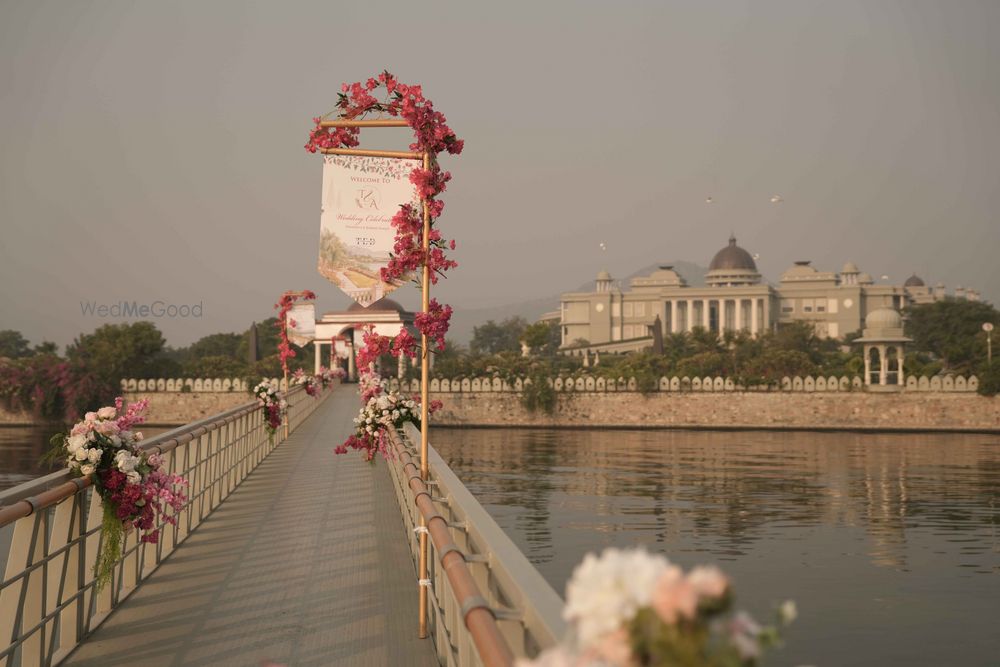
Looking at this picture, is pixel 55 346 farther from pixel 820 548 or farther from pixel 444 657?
pixel 444 657

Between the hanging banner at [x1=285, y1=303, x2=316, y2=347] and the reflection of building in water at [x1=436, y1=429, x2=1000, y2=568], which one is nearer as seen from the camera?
the reflection of building in water at [x1=436, y1=429, x2=1000, y2=568]

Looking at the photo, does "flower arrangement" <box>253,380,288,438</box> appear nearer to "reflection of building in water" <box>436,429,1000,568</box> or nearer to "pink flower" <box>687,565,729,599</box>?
"reflection of building in water" <box>436,429,1000,568</box>

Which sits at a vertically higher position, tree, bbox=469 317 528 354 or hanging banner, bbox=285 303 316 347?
tree, bbox=469 317 528 354

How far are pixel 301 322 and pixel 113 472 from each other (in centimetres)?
2297

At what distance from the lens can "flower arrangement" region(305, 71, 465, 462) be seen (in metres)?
8.16

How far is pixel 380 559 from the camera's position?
8.66 meters

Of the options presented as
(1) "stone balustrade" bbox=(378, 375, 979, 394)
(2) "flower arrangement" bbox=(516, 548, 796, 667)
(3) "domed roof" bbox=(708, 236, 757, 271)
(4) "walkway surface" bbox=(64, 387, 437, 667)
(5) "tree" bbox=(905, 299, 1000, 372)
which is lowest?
(4) "walkway surface" bbox=(64, 387, 437, 667)

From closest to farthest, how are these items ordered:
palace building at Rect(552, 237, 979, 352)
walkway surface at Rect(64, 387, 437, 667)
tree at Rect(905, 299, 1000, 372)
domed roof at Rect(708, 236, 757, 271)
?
walkway surface at Rect(64, 387, 437, 667)
tree at Rect(905, 299, 1000, 372)
palace building at Rect(552, 237, 979, 352)
domed roof at Rect(708, 236, 757, 271)

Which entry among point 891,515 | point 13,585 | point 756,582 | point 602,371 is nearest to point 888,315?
point 602,371

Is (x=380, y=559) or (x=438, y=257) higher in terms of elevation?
(x=438, y=257)

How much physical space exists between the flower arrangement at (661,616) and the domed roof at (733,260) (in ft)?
402

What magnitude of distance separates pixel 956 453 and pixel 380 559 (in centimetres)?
3580

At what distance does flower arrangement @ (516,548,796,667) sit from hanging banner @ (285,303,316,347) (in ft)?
90.2

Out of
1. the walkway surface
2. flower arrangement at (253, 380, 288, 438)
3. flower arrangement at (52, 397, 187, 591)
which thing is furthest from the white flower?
flower arrangement at (253, 380, 288, 438)
